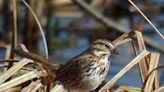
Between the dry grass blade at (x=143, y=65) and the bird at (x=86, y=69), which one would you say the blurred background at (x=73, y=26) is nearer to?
the bird at (x=86, y=69)

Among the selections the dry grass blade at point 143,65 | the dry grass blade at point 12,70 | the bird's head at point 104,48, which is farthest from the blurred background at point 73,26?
the dry grass blade at point 12,70

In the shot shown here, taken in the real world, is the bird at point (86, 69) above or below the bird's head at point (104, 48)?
below

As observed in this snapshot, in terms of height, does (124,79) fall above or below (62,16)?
below

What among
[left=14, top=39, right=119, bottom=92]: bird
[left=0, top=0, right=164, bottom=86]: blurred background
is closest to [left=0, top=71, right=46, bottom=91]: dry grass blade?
[left=14, top=39, right=119, bottom=92]: bird

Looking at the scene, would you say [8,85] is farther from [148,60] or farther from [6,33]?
[6,33]

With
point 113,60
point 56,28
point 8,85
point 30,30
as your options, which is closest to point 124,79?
point 113,60

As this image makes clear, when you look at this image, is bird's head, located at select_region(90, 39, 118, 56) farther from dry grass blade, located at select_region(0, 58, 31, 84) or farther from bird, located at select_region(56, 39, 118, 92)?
dry grass blade, located at select_region(0, 58, 31, 84)
